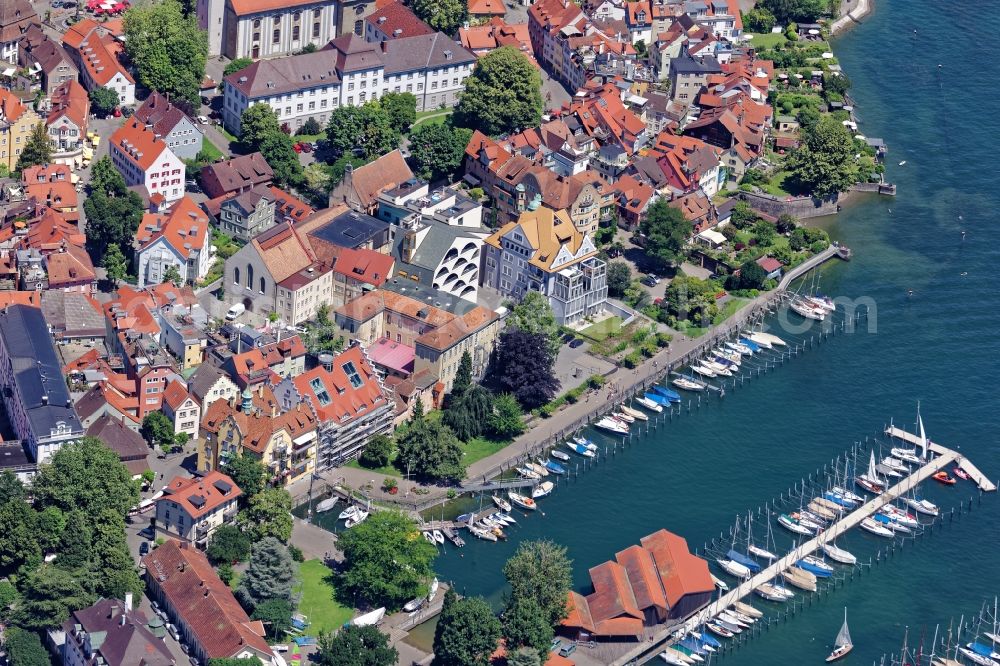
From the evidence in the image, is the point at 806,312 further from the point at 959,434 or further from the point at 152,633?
the point at 152,633

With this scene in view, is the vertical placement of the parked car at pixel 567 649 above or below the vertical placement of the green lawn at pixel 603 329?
below

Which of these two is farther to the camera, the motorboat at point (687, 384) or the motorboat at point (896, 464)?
the motorboat at point (687, 384)

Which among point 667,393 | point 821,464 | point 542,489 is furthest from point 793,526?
point 667,393

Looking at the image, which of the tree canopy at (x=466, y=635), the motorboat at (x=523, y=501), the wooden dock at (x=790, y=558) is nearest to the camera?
the tree canopy at (x=466, y=635)

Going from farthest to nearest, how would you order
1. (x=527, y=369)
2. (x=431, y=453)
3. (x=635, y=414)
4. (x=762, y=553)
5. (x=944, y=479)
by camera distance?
(x=635, y=414)
(x=527, y=369)
(x=944, y=479)
(x=431, y=453)
(x=762, y=553)

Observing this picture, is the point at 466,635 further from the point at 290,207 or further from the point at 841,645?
the point at 290,207

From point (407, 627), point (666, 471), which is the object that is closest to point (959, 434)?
point (666, 471)

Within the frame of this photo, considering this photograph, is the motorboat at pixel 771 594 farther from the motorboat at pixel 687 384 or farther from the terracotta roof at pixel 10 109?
the terracotta roof at pixel 10 109

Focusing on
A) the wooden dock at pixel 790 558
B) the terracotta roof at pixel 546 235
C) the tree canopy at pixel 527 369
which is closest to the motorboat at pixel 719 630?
the wooden dock at pixel 790 558
